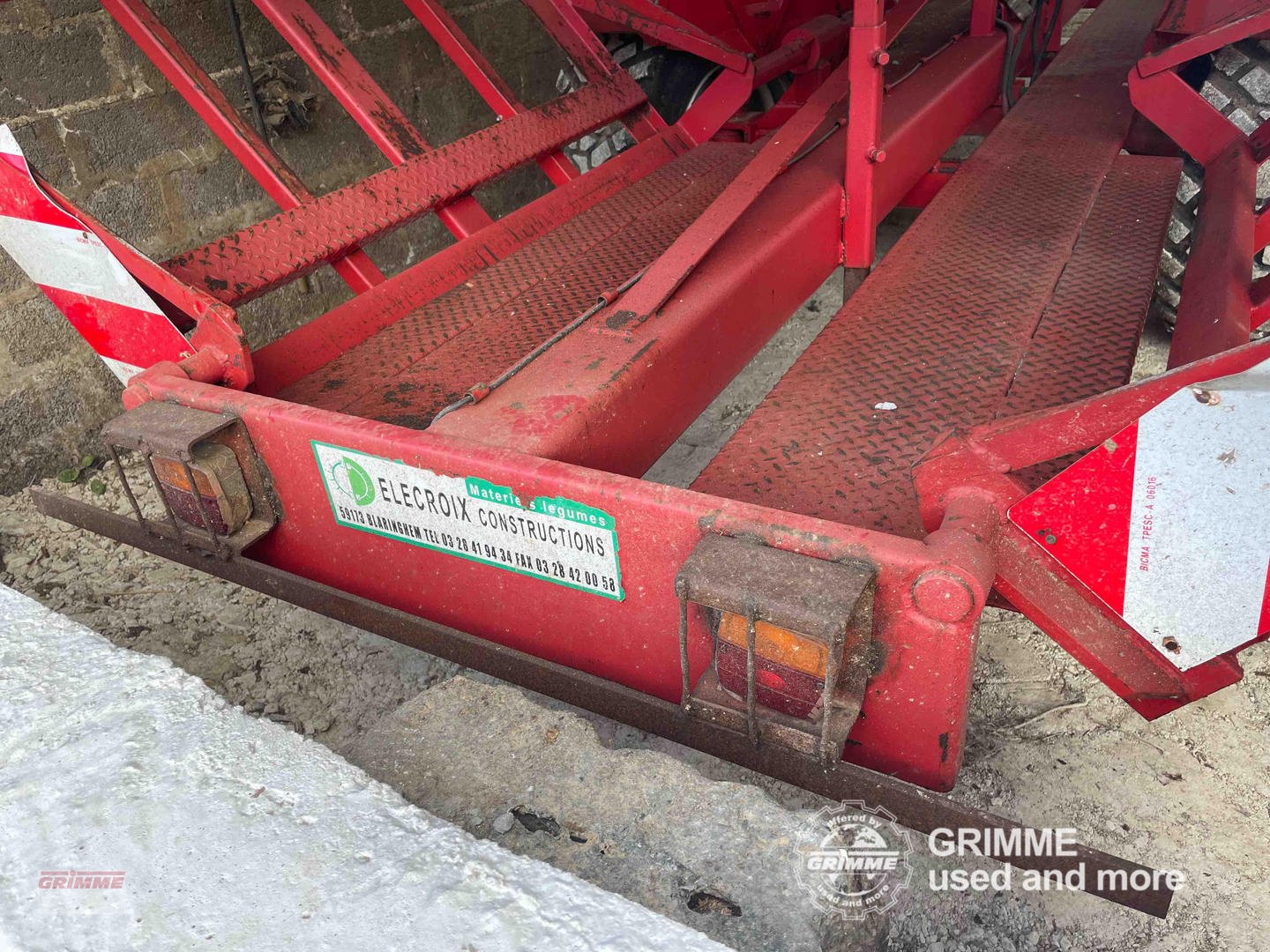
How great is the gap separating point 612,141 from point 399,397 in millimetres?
2237

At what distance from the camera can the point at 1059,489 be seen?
1364mm

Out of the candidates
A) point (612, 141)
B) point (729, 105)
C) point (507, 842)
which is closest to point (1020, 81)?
point (729, 105)

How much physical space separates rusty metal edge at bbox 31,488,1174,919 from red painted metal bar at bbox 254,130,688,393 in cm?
49

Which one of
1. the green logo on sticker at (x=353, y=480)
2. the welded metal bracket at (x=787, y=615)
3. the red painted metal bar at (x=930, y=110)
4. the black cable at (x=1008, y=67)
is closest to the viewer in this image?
the welded metal bracket at (x=787, y=615)

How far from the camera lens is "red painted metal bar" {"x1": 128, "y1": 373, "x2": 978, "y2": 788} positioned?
136 centimetres

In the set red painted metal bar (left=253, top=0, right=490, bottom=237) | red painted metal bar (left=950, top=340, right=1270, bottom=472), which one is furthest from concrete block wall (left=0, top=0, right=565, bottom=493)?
red painted metal bar (left=950, top=340, right=1270, bottom=472)

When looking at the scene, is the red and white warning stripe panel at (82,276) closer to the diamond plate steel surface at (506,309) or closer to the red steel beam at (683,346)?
the diamond plate steel surface at (506,309)

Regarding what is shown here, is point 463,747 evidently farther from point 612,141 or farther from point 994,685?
point 612,141

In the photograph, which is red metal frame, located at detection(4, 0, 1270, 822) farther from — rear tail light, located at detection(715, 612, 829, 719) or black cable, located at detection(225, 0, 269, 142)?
black cable, located at detection(225, 0, 269, 142)

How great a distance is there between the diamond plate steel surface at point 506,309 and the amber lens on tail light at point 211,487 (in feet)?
1.26

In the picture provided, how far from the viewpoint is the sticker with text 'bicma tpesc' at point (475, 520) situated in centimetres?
154

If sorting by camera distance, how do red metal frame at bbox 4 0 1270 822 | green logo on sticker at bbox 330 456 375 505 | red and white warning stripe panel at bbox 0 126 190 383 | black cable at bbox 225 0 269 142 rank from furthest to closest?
black cable at bbox 225 0 269 142
red and white warning stripe panel at bbox 0 126 190 383
green logo on sticker at bbox 330 456 375 505
red metal frame at bbox 4 0 1270 822

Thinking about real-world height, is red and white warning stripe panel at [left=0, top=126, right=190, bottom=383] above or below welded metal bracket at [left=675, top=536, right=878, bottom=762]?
above

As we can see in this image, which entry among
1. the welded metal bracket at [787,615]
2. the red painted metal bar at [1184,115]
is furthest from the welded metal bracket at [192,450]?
the red painted metal bar at [1184,115]
